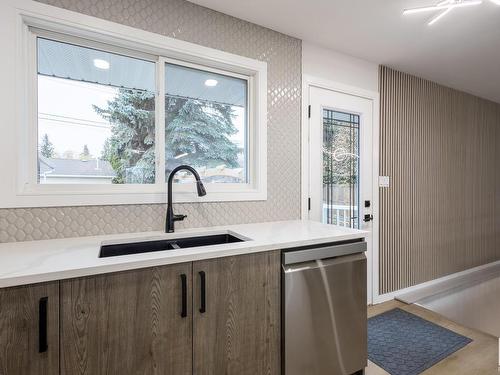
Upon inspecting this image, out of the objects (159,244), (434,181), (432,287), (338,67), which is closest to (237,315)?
(159,244)

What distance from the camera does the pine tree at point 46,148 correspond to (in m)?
1.61

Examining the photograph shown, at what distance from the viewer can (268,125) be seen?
2240 millimetres

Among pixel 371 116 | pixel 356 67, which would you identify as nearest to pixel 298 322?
pixel 371 116

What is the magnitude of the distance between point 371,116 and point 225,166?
174 cm

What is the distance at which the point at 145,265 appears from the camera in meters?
1.16

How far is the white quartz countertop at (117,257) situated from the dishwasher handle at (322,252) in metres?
0.04

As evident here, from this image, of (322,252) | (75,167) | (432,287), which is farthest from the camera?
(432,287)

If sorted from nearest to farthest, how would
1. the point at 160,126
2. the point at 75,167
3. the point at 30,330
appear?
1. the point at 30,330
2. the point at 75,167
3. the point at 160,126

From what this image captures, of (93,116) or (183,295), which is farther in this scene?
(93,116)

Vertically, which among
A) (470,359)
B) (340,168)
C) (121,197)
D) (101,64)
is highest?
(101,64)

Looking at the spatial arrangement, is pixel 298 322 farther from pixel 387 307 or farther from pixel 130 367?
pixel 387 307

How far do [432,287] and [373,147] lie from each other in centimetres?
196

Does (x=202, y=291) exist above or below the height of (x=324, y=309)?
above

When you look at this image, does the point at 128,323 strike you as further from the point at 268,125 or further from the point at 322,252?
the point at 268,125
